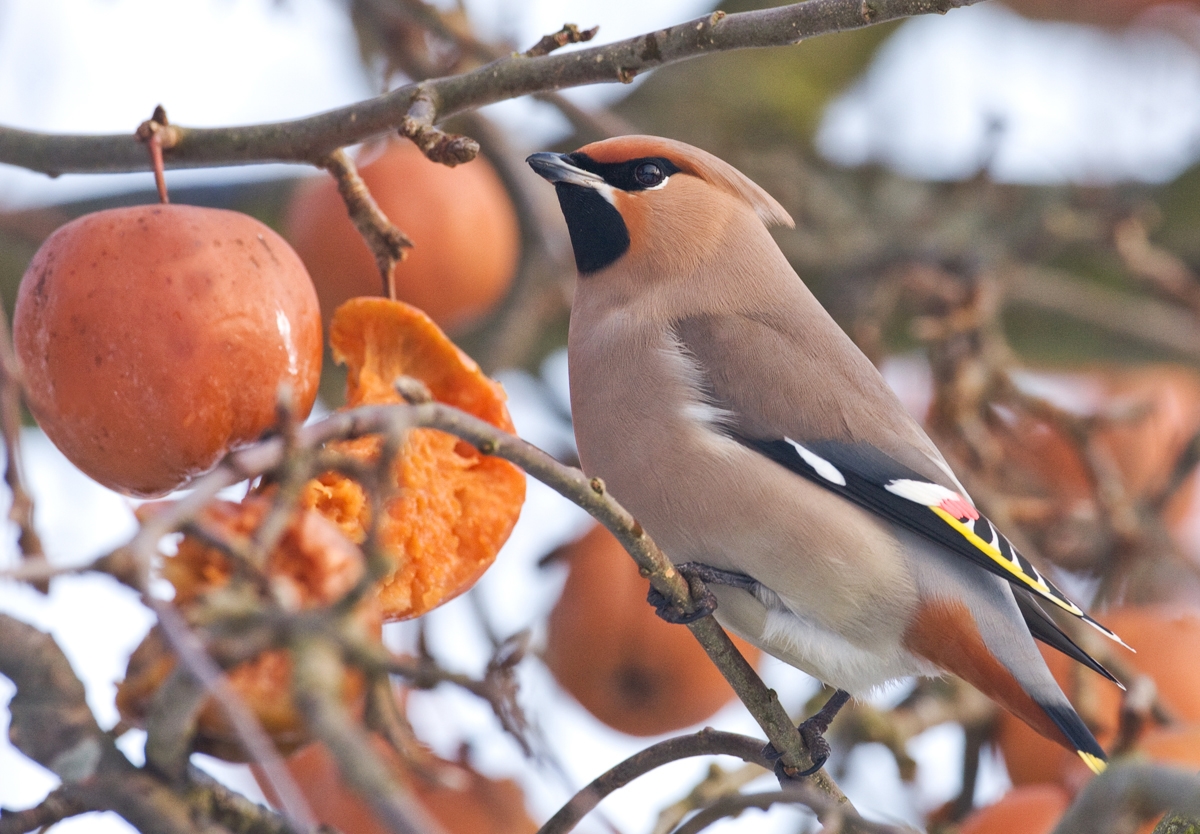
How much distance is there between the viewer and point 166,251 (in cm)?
195

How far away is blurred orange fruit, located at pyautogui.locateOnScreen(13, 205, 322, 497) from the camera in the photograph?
190 cm

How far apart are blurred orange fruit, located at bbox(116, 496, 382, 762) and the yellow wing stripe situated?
1312 millimetres

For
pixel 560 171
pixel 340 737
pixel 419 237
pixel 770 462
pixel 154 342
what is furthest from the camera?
pixel 419 237

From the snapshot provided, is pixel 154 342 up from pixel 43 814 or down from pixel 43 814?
up

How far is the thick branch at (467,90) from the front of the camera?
1.91m

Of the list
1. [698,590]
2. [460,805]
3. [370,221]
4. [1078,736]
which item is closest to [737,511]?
[698,590]

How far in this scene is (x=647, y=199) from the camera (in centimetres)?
289

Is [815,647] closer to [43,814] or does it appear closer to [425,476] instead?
[425,476]

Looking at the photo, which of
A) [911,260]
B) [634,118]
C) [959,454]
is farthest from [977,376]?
[634,118]

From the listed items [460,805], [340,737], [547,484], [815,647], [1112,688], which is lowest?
[1112,688]

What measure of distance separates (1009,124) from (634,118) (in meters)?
1.34

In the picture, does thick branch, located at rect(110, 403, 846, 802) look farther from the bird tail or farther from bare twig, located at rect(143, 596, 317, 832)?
the bird tail

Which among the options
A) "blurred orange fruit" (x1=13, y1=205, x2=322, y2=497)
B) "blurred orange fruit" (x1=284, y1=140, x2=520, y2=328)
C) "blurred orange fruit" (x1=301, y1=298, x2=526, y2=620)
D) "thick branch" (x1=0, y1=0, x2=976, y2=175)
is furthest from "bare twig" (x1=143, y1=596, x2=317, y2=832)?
"blurred orange fruit" (x1=284, y1=140, x2=520, y2=328)

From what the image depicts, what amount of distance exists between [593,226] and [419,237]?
3.34ft
